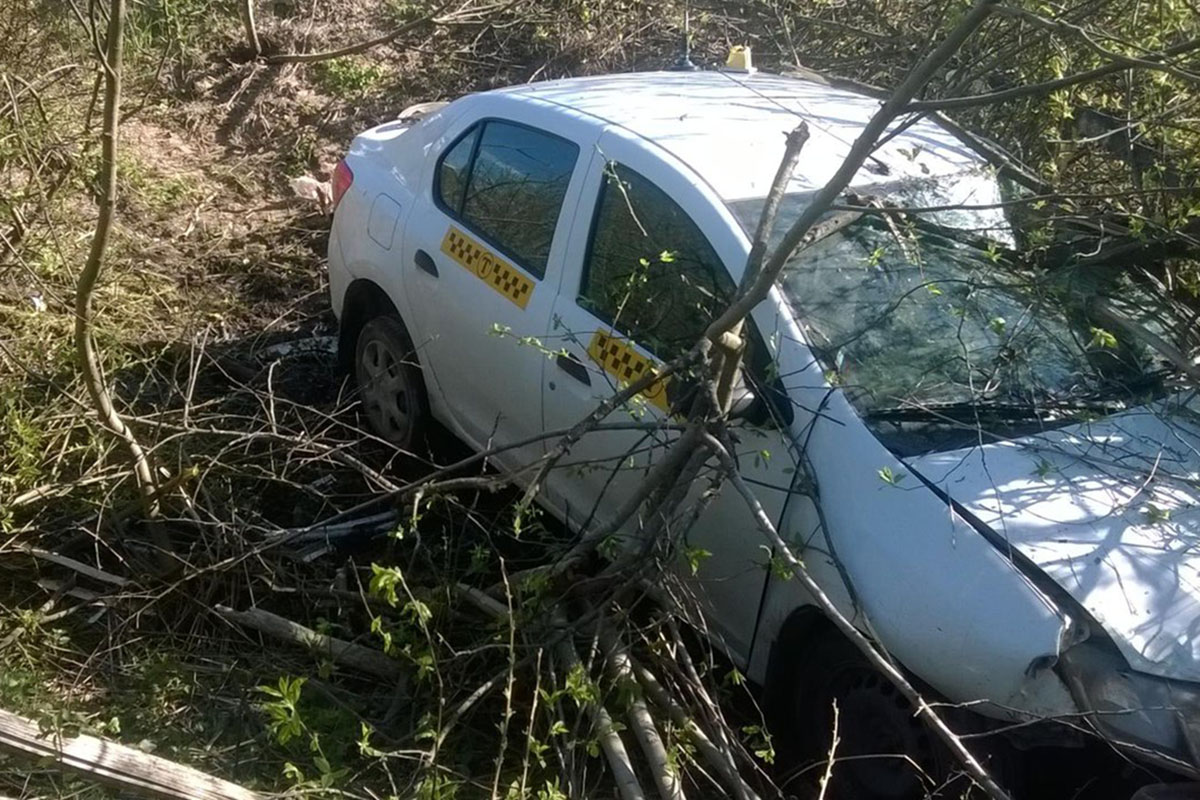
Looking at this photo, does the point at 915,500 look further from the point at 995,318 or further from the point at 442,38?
the point at 442,38

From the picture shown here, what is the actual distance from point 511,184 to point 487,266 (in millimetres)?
320

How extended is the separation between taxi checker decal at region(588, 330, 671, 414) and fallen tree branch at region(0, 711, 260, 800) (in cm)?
151

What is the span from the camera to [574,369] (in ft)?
12.5

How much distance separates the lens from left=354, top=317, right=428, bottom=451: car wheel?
15.6 ft

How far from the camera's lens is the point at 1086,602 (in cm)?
272

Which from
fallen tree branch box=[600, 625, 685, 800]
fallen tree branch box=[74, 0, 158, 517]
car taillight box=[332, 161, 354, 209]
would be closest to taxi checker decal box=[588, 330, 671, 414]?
fallen tree branch box=[600, 625, 685, 800]

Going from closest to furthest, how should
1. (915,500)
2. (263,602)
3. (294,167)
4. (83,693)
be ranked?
(915,500), (83,693), (263,602), (294,167)

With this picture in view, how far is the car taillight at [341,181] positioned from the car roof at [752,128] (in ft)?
3.34

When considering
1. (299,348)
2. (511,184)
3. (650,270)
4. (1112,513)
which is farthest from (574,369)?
(299,348)

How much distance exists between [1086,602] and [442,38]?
736 cm

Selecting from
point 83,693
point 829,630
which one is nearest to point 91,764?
point 83,693

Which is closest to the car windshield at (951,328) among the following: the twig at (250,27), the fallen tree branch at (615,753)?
the fallen tree branch at (615,753)

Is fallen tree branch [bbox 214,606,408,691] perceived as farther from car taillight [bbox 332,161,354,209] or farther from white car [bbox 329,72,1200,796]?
car taillight [bbox 332,161,354,209]

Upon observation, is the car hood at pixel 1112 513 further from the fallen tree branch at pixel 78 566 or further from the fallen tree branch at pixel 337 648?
the fallen tree branch at pixel 78 566
